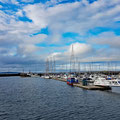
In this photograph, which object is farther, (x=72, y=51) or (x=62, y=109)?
(x=72, y=51)

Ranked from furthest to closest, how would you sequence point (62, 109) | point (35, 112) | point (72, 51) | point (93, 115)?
point (72, 51)
point (62, 109)
point (35, 112)
point (93, 115)

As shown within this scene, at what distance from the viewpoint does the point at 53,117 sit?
27.7m

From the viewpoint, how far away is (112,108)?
33.3 meters

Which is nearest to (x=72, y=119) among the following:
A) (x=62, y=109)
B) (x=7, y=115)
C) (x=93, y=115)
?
(x=93, y=115)

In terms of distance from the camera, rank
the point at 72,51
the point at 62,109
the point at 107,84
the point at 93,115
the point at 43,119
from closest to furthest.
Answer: the point at 43,119 < the point at 93,115 < the point at 62,109 < the point at 107,84 < the point at 72,51

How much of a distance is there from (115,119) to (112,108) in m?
6.81

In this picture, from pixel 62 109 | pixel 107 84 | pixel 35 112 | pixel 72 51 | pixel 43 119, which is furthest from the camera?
pixel 72 51

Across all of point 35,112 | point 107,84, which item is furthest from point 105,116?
point 107,84

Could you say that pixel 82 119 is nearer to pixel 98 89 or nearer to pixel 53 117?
pixel 53 117

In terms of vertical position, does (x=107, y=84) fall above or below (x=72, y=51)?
below

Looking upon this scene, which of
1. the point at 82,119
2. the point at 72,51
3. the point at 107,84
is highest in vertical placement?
the point at 72,51

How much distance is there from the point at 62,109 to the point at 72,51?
63.1m

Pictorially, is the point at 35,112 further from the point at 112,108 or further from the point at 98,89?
the point at 98,89

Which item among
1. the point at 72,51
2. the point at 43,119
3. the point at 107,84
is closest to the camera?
the point at 43,119
